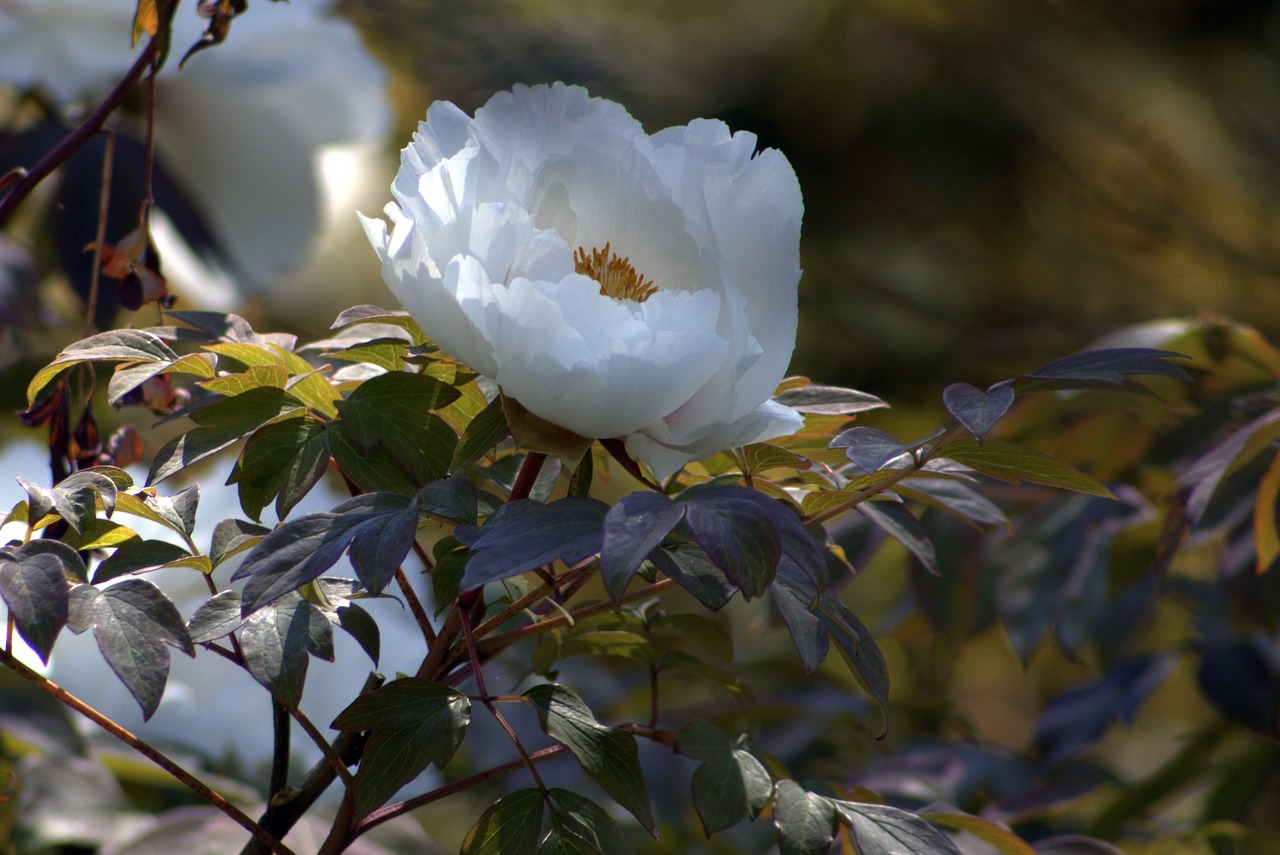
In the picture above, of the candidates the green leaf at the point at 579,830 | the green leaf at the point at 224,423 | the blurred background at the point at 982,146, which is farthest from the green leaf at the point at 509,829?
the blurred background at the point at 982,146

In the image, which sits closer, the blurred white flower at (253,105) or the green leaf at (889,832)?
the green leaf at (889,832)

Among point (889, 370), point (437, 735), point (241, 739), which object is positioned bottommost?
point (889, 370)

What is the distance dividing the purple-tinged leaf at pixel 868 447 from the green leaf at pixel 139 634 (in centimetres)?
15

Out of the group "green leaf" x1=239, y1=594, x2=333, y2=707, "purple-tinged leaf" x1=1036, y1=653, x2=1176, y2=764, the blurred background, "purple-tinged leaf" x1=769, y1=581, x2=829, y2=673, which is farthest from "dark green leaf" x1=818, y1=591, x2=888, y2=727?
the blurred background

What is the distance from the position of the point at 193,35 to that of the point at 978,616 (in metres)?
0.48

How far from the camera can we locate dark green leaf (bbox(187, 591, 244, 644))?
233mm

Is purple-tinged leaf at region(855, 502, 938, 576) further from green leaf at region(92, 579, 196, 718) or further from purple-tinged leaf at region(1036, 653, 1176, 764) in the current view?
A: purple-tinged leaf at region(1036, 653, 1176, 764)

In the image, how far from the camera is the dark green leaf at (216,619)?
0.76ft

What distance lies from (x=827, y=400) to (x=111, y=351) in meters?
0.18

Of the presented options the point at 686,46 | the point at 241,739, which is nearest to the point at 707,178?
the point at 241,739

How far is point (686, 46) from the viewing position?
5.21ft

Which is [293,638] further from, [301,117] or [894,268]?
[894,268]

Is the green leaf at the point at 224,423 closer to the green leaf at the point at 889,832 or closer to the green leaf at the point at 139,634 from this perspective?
the green leaf at the point at 139,634

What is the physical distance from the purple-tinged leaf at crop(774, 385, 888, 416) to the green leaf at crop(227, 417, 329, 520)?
125mm
